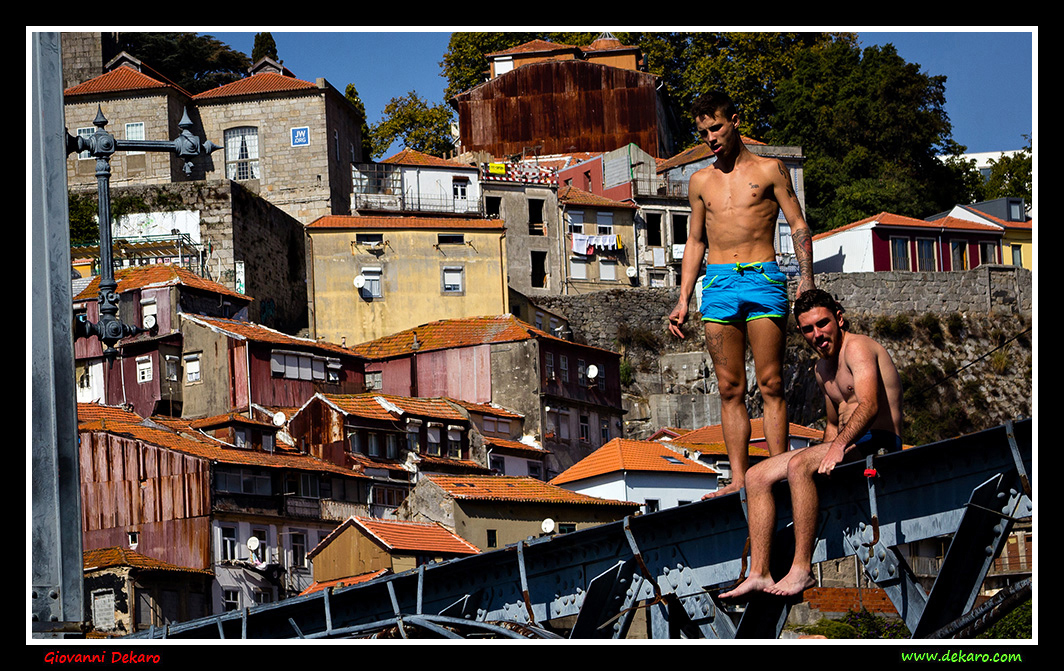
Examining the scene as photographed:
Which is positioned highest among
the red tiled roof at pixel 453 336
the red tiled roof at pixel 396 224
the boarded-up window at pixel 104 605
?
the red tiled roof at pixel 396 224

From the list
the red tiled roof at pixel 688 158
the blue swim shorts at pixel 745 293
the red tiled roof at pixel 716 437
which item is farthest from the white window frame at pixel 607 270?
the blue swim shorts at pixel 745 293

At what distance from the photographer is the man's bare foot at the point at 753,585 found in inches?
376

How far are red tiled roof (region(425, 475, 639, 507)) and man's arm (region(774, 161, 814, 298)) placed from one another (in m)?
34.2

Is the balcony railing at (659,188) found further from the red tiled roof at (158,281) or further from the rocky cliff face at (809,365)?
the red tiled roof at (158,281)

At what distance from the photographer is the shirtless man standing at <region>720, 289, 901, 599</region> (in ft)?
30.7

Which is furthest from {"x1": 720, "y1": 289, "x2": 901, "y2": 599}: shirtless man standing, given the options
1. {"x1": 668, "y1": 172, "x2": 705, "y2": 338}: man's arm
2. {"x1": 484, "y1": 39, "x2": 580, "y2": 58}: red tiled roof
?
{"x1": 484, "y1": 39, "x2": 580, "y2": 58}: red tiled roof

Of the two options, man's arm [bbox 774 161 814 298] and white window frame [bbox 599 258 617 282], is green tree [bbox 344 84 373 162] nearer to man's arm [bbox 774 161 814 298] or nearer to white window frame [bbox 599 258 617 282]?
white window frame [bbox 599 258 617 282]

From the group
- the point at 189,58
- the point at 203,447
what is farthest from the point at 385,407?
the point at 189,58

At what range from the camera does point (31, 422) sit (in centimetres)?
992

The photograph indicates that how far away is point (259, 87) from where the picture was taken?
68625mm

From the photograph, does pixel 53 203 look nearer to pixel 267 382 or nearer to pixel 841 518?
pixel 841 518

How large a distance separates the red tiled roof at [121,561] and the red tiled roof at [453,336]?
17754mm

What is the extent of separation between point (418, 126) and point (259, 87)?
17.9 meters

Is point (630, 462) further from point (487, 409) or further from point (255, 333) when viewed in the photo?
point (255, 333)
